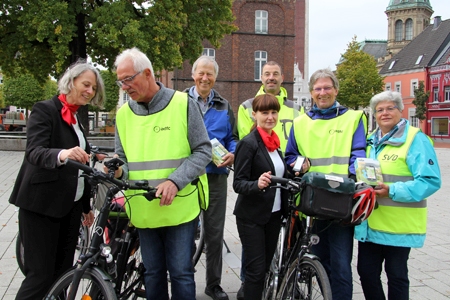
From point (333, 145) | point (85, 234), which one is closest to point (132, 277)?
point (85, 234)

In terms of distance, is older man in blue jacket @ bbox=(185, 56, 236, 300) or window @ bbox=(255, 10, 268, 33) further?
window @ bbox=(255, 10, 268, 33)

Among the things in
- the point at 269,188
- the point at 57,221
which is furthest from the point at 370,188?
the point at 57,221

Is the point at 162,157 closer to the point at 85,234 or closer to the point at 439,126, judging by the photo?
the point at 85,234

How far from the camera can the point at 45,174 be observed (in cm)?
305

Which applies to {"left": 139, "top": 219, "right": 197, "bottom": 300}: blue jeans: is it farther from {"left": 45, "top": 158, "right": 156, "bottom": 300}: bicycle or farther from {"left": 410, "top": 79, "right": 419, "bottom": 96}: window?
{"left": 410, "top": 79, "right": 419, "bottom": 96}: window

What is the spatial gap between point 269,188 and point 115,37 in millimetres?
14997

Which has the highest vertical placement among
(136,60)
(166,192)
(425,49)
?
(425,49)

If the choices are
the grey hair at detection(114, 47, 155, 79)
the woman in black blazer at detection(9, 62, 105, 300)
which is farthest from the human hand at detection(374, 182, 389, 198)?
the woman in black blazer at detection(9, 62, 105, 300)

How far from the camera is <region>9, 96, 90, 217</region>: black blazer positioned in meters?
3.01

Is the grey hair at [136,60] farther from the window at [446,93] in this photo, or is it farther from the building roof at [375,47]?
the building roof at [375,47]

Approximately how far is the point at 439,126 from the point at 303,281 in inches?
2431

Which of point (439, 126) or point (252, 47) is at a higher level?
point (252, 47)

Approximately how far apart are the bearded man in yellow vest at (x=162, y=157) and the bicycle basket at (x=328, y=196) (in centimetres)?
78

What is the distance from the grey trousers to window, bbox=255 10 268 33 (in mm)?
35556
